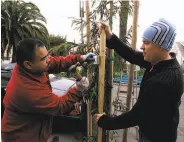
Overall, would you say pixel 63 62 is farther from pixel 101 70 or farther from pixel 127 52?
pixel 127 52

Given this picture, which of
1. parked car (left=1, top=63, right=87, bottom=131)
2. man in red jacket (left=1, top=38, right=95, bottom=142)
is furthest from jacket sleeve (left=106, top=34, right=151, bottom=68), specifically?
parked car (left=1, top=63, right=87, bottom=131)

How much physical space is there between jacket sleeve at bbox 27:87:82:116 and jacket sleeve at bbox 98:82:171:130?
36 cm

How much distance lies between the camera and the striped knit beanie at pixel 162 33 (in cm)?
189

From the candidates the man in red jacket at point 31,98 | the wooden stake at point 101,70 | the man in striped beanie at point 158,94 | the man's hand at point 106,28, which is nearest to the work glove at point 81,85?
the man in red jacket at point 31,98

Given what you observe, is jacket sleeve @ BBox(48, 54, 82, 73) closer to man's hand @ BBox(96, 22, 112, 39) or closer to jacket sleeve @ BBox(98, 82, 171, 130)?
man's hand @ BBox(96, 22, 112, 39)

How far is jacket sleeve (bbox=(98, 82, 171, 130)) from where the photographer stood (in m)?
1.84

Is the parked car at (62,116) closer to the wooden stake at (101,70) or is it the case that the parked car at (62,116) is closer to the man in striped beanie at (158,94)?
the wooden stake at (101,70)

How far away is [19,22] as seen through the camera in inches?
518

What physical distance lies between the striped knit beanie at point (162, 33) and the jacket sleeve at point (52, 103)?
0.72 m

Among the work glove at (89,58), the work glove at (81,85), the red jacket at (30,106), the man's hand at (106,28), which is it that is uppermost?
the man's hand at (106,28)

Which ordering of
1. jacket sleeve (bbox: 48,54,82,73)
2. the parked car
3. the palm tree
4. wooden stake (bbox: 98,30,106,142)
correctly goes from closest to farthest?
wooden stake (bbox: 98,30,106,142)
jacket sleeve (bbox: 48,54,82,73)
the parked car
the palm tree

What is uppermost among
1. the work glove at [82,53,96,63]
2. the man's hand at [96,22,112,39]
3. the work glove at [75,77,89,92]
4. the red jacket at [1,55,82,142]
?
the man's hand at [96,22,112,39]

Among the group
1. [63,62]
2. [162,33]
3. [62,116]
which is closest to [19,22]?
[62,116]

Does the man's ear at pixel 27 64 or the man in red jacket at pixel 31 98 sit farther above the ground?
the man's ear at pixel 27 64
